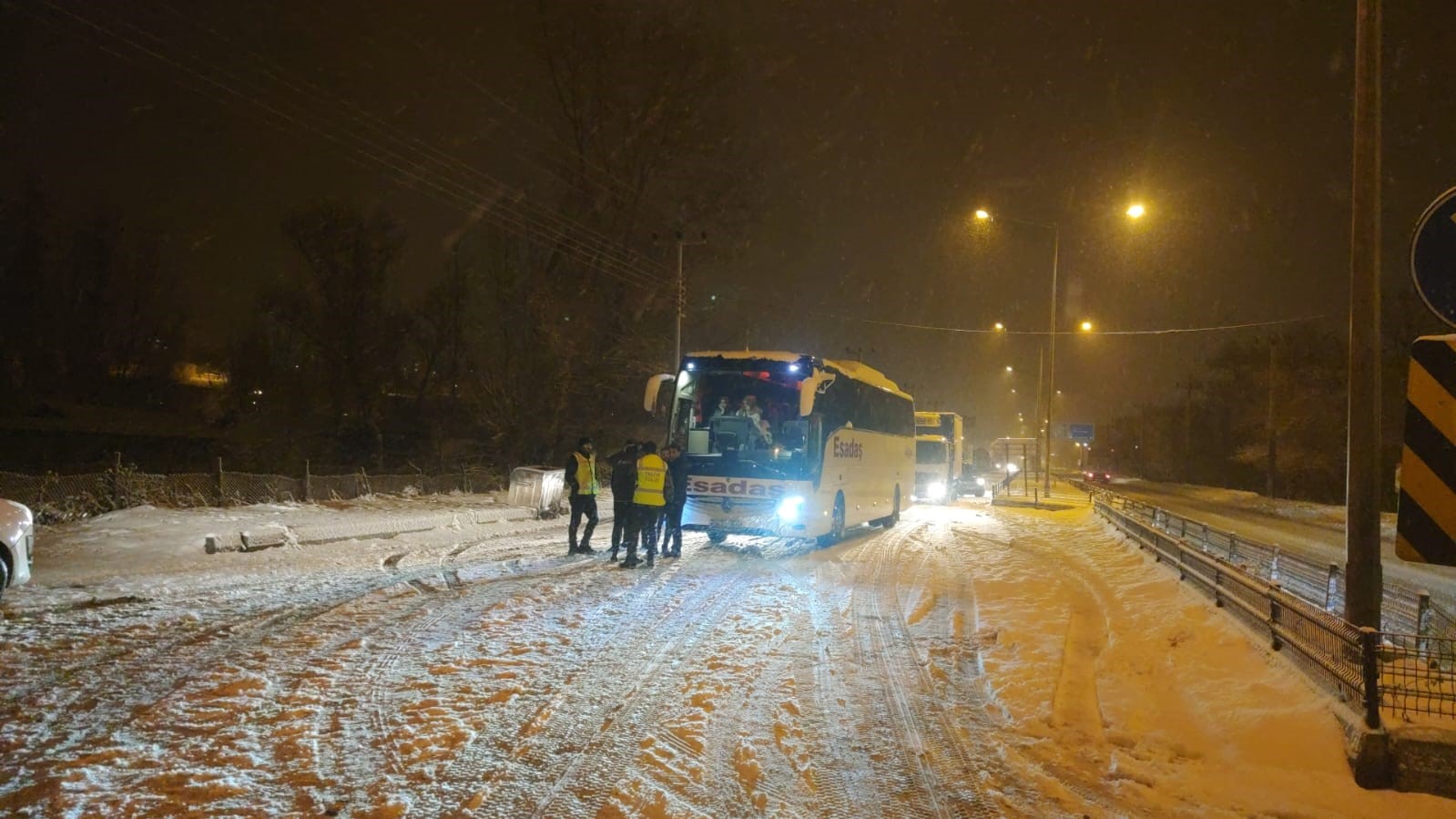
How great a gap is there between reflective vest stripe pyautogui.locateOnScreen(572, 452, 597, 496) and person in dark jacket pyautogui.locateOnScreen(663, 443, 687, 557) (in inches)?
53.3

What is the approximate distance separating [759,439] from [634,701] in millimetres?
10558

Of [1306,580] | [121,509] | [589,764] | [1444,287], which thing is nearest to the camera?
[1444,287]

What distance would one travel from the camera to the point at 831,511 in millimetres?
18344

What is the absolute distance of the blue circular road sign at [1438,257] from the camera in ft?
15.5

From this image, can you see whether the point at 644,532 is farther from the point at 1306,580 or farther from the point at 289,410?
the point at 289,410

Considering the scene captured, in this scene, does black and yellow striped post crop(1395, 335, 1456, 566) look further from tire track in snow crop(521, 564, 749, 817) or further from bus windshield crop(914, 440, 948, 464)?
bus windshield crop(914, 440, 948, 464)

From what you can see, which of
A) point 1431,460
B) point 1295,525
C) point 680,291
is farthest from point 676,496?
point 1295,525

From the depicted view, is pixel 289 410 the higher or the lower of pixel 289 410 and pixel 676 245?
the lower

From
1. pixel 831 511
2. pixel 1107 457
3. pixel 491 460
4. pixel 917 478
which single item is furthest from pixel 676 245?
pixel 1107 457

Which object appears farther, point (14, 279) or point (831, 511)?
point (14, 279)

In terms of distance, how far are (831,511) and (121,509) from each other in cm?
1420

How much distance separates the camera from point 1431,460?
16.1 ft

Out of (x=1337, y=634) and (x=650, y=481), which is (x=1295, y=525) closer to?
(x=650, y=481)

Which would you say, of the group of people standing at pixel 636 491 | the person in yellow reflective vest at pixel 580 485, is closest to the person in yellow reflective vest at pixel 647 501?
the group of people standing at pixel 636 491
